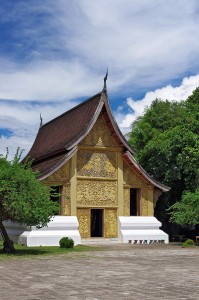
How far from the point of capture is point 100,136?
28.1 m

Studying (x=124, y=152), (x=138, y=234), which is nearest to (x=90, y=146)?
(x=124, y=152)

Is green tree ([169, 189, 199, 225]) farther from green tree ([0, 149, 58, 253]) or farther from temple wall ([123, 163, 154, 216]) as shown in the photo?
green tree ([0, 149, 58, 253])

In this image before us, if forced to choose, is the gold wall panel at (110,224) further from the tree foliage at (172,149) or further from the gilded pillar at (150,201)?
the tree foliage at (172,149)

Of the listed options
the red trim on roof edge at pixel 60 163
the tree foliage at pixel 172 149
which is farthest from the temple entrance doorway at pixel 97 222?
the tree foliage at pixel 172 149

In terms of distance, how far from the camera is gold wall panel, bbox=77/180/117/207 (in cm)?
2702

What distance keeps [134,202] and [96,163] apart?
12.6 ft

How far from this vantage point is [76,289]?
9.80 metres

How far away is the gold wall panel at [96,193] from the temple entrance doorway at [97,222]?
2.36ft

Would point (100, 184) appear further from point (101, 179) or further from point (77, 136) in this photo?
point (77, 136)

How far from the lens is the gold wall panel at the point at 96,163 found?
27289 millimetres

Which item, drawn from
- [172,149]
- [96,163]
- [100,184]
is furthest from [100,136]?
[172,149]

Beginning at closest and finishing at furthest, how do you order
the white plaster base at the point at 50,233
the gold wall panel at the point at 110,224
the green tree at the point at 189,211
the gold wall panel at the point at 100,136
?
the white plaster base at the point at 50,233 < the green tree at the point at 189,211 < the gold wall panel at the point at 110,224 < the gold wall panel at the point at 100,136

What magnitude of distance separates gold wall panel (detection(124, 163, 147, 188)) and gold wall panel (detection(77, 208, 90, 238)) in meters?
3.33

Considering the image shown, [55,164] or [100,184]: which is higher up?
[55,164]
